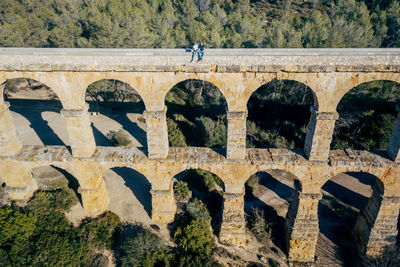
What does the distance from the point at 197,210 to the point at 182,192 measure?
6.32 feet

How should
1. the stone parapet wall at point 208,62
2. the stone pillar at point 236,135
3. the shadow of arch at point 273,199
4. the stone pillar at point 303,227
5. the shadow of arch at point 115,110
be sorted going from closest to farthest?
the stone parapet wall at point 208,62 < the stone pillar at point 236,135 < the stone pillar at point 303,227 < the shadow of arch at point 273,199 < the shadow of arch at point 115,110

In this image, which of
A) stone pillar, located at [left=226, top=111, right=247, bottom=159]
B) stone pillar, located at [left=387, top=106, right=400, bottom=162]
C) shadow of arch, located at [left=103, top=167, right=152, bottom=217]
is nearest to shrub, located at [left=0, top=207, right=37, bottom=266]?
shadow of arch, located at [left=103, top=167, right=152, bottom=217]

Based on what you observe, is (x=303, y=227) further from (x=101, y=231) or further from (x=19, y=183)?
(x=19, y=183)

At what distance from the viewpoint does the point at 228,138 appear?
14.1 metres

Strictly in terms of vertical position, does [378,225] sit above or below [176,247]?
above

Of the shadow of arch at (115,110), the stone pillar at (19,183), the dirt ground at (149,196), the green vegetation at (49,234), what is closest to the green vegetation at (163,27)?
the shadow of arch at (115,110)

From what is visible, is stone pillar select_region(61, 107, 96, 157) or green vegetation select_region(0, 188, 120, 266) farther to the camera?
stone pillar select_region(61, 107, 96, 157)

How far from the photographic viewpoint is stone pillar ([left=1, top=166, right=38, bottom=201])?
52.3 feet

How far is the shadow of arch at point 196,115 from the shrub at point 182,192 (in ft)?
10.5

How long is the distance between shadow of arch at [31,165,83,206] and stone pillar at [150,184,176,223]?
459 centimetres

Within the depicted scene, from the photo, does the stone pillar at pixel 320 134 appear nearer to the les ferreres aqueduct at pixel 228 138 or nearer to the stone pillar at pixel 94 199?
the les ferreres aqueduct at pixel 228 138

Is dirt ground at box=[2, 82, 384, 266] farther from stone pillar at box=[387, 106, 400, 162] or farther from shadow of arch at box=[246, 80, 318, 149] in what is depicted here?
stone pillar at box=[387, 106, 400, 162]

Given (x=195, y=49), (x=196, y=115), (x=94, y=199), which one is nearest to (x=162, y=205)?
(x=94, y=199)

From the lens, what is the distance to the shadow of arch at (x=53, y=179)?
698 inches
